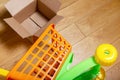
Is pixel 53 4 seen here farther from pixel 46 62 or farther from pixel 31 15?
pixel 46 62

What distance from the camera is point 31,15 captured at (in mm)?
1399

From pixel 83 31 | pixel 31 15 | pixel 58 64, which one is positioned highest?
pixel 31 15

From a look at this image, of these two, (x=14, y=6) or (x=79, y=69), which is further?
(x=14, y=6)

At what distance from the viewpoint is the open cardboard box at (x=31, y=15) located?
3.93 feet

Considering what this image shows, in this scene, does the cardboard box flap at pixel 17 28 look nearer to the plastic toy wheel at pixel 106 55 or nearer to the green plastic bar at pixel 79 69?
the green plastic bar at pixel 79 69

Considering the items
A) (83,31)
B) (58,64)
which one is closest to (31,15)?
(83,31)

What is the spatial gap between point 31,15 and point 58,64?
56 cm

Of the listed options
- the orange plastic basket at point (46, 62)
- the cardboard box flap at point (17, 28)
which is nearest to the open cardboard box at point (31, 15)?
the cardboard box flap at point (17, 28)

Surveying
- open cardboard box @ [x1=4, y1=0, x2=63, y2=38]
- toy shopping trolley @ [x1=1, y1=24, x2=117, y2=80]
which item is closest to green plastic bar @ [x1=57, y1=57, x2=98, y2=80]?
toy shopping trolley @ [x1=1, y1=24, x2=117, y2=80]

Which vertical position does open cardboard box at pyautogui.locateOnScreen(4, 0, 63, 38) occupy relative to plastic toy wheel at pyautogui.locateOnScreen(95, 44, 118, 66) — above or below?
above

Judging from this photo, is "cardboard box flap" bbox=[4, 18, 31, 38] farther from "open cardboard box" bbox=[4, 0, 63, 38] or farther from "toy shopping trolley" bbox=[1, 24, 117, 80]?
"toy shopping trolley" bbox=[1, 24, 117, 80]

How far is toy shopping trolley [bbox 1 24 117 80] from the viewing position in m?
0.86

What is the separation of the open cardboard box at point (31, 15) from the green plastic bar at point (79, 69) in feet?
0.99

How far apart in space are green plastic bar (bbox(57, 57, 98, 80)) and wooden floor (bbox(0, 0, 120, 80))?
14.3 inches
